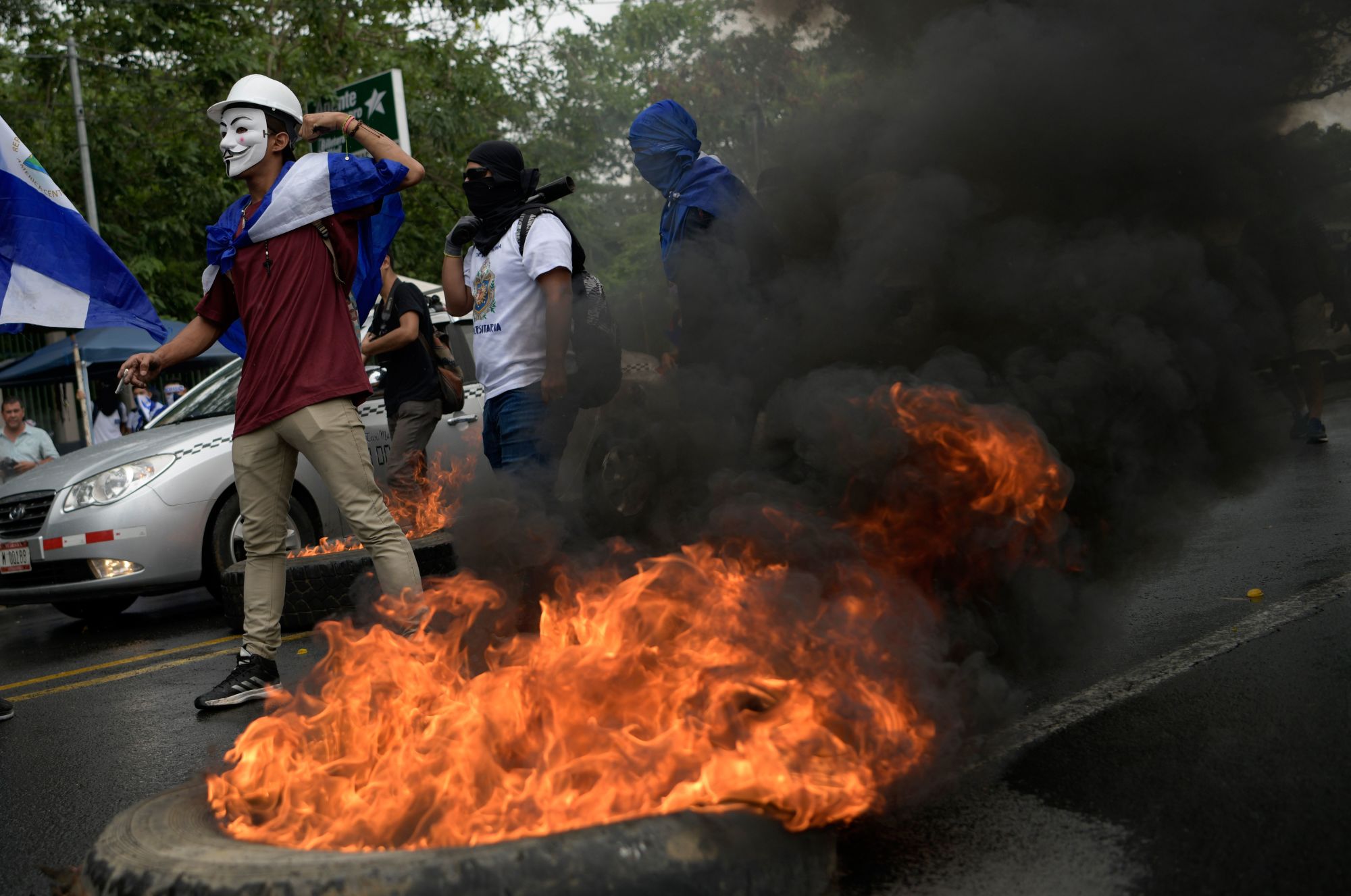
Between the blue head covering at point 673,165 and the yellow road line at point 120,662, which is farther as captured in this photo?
the yellow road line at point 120,662

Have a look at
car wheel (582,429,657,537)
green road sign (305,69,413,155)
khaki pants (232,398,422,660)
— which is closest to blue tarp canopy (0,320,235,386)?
green road sign (305,69,413,155)

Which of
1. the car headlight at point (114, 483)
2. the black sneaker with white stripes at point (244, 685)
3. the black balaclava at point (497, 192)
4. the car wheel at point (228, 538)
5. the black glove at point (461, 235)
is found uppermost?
the black balaclava at point (497, 192)

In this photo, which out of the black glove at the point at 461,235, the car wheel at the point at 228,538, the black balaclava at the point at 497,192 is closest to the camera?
the black balaclava at the point at 497,192

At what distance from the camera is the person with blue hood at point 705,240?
4.25 m

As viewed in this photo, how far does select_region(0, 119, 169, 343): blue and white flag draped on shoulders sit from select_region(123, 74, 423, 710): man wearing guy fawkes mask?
1807 millimetres

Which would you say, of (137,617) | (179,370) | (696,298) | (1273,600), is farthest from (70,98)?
(1273,600)

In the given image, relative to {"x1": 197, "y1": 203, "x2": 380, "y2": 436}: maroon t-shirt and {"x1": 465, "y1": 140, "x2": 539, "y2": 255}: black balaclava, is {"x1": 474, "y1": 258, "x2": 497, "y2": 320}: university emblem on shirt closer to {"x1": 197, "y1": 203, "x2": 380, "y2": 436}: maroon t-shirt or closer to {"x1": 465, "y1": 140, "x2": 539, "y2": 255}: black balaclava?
{"x1": 465, "y1": 140, "x2": 539, "y2": 255}: black balaclava

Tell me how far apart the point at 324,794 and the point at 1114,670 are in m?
2.86

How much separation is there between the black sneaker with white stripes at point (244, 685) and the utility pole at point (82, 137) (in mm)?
13907

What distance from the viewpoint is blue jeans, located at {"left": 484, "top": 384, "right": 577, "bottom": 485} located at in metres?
4.67

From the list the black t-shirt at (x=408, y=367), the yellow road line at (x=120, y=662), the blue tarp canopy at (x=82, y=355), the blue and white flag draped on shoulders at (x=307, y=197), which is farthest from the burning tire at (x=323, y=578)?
the blue tarp canopy at (x=82, y=355)

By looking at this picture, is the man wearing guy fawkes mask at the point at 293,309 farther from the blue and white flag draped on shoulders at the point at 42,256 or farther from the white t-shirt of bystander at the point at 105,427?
the white t-shirt of bystander at the point at 105,427

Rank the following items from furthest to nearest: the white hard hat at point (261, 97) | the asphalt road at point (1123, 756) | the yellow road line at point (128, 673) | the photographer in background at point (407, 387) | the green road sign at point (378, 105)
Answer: the green road sign at point (378, 105) < the photographer in background at point (407, 387) < the yellow road line at point (128, 673) < the white hard hat at point (261, 97) < the asphalt road at point (1123, 756)

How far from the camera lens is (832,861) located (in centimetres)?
272
